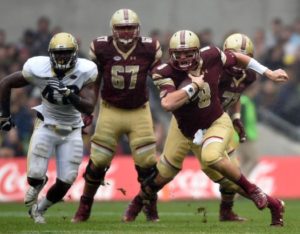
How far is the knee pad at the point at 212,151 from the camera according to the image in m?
10.2

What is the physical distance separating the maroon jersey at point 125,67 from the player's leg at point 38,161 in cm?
86

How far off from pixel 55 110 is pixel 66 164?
540 millimetres

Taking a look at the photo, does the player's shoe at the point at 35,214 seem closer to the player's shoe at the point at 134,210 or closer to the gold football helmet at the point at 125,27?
the player's shoe at the point at 134,210

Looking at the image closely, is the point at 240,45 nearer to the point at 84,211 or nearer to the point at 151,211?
the point at 151,211

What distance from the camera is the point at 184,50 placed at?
10406mm

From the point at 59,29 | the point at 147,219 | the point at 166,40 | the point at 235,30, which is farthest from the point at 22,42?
the point at 147,219

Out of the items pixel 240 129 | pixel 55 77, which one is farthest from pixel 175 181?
pixel 55 77

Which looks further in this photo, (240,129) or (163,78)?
(240,129)

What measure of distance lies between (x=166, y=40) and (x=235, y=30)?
185 cm

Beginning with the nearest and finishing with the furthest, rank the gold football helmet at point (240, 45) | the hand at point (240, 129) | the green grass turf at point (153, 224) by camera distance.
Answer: the green grass turf at point (153, 224) < the gold football helmet at point (240, 45) < the hand at point (240, 129)

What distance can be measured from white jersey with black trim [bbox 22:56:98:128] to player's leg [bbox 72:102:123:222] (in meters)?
0.48

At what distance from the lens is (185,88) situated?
10.2 meters

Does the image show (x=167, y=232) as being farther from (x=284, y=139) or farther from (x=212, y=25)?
(x=212, y=25)

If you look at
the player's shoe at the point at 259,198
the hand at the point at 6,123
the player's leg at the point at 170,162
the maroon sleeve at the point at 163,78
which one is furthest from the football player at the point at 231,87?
A: the hand at the point at 6,123
